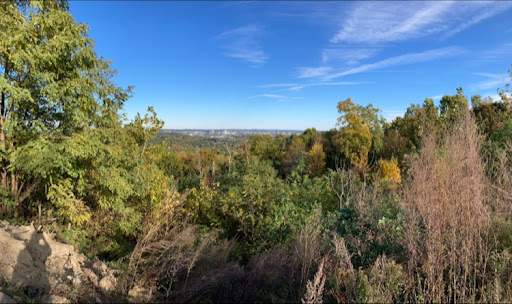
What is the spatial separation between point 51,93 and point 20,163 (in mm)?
1291

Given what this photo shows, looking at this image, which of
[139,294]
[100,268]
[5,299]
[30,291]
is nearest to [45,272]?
[30,291]

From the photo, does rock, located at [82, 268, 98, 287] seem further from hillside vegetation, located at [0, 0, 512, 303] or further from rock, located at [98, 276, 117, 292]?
hillside vegetation, located at [0, 0, 512, 303]

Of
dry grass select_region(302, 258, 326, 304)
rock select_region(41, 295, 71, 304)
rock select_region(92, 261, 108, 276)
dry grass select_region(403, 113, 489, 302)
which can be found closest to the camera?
dry grass select_region(302, 258, 326, 304)

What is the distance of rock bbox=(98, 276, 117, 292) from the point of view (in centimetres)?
421

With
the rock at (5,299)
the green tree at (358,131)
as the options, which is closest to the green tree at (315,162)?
the green tree at (358,131)

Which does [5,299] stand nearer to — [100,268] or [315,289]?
[100,268]

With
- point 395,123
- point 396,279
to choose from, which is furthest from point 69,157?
point 395,123

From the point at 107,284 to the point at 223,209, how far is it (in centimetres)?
384

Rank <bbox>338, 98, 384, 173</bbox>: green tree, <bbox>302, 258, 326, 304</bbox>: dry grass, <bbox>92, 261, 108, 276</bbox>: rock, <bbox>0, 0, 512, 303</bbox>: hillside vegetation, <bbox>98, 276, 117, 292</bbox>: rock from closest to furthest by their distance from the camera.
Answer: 1. <bbox>302, 258, 326, 304</bbox>: dry grass
2. <bbox>0, 0, 512, 303</bbox>: hillside vegetation
3. <bbox>98, 276, 117, 292</bbox>: rock
4. <bbox>92, 261, 108, 276</bbox>: rock
5. <bbox>338, 98, 384, 173</bbox>: green tree

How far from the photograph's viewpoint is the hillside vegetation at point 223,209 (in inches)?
111

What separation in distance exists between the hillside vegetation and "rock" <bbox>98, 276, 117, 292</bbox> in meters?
0.08

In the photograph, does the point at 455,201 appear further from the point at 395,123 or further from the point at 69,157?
the point at 395,123

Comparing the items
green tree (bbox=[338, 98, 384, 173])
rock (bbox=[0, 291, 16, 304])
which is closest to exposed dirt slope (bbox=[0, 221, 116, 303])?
rock (bbox=[0, 291, 16, 304])

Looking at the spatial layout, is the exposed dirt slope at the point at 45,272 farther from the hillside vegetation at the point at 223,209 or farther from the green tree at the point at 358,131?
the green tree at the point at 358,131
